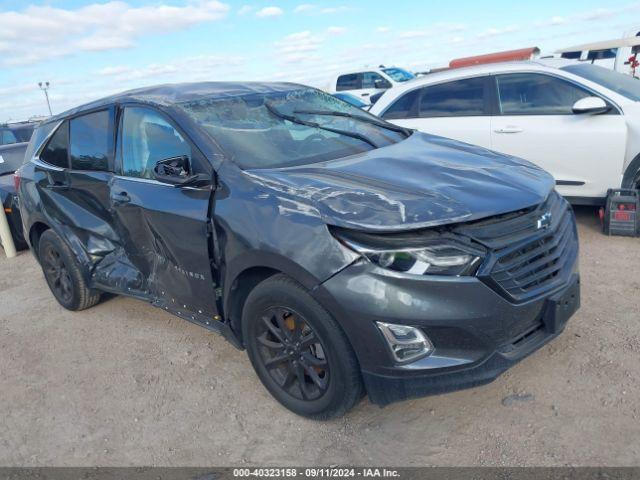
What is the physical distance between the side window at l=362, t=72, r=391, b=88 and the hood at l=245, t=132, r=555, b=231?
13.9 metres

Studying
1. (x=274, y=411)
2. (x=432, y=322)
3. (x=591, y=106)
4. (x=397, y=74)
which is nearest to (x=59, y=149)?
(x=274, y=411)

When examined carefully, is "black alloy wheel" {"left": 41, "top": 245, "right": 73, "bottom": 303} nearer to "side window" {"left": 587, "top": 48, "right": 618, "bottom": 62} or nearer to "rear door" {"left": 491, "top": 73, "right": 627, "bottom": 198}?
"rear door" {"left": 491, "top": 73, "right": 627, "bottom": 198}

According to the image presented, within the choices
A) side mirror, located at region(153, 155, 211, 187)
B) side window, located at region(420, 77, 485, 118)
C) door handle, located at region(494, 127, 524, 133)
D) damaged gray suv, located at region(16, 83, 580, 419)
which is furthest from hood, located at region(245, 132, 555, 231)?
side window, located at region(420, 77, 485, 118)

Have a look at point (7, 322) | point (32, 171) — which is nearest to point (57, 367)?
point (7, 322)

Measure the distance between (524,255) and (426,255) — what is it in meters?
0.50

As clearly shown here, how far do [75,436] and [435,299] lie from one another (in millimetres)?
2188

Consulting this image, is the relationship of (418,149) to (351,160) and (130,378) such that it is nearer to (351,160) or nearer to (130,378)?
(351,160)

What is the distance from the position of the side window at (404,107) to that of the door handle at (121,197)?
3881 millimetres

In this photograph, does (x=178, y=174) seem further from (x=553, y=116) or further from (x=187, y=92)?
(x=553, y=116)

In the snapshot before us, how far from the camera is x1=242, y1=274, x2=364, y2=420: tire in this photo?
101 inches

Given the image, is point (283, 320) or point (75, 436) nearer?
point (283, 320)

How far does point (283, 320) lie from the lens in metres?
2.85

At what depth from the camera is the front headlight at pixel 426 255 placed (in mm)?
2396

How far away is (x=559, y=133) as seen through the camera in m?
5.52
